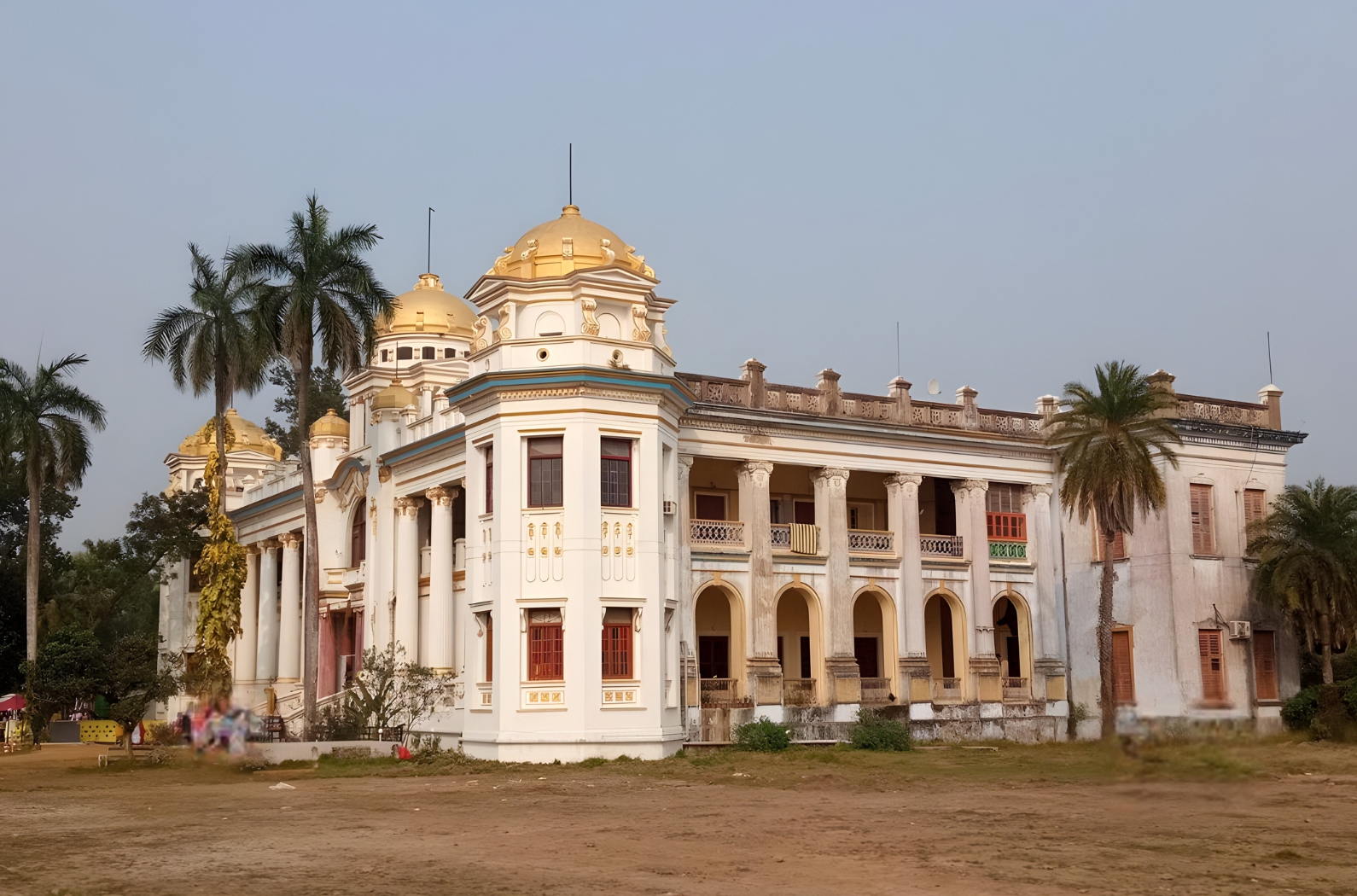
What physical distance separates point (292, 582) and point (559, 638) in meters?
21.7

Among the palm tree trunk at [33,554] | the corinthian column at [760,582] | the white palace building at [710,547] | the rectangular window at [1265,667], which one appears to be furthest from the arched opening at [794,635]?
the palm tree trunk at [33,554]

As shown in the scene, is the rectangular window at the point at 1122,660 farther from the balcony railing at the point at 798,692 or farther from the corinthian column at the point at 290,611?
the corinthian column at the point at 290,611

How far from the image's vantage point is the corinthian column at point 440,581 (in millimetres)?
38656

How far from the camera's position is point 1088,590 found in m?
41.6

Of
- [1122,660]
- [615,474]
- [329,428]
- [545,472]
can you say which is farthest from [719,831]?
[329,428]

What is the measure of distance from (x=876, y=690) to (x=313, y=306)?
60.3ft

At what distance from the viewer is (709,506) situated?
4144 centimetres

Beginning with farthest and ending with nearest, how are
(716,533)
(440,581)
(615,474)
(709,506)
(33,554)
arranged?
(33,554) → (709,506) → (440,581) → (716,533) → (615,474)

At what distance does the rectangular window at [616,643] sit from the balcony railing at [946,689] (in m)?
11.6

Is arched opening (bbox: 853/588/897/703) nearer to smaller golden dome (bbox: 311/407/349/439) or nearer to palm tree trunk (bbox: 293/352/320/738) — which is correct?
palm tree trunk (bbox: 293/352/320/738)

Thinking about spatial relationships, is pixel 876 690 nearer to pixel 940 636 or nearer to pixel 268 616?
pixel 940 636

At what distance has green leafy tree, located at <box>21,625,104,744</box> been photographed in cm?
4562

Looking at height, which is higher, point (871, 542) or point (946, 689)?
point (871, 542)

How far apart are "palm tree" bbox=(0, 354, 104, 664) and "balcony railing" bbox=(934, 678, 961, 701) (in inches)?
1136
